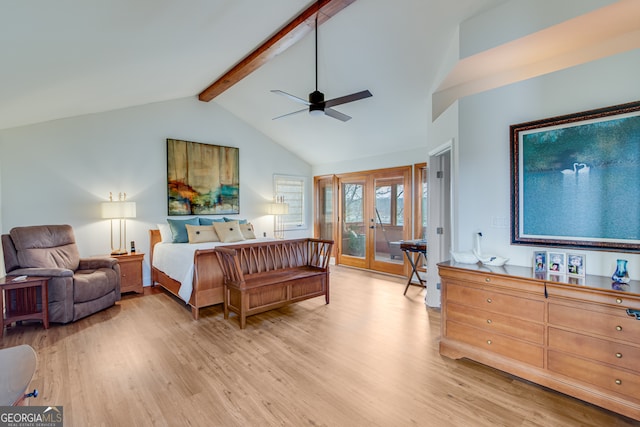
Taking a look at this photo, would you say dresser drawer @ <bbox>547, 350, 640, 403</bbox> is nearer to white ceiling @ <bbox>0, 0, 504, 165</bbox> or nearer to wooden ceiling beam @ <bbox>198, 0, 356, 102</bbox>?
white ceiling @ <bbox>0, 0, 504, 165</bbox>

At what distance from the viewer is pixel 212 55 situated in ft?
12.1

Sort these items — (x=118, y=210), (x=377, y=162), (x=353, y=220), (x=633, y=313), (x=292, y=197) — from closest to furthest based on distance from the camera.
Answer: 1. (x=633, y=313)
2. (x=118, y=210)
3. (x=377, y=162)
4. (x=353, y=220)
5. (x=292, y=197)

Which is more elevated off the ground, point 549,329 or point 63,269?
point 63,269

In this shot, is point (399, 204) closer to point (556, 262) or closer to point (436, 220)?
point (436, 220)

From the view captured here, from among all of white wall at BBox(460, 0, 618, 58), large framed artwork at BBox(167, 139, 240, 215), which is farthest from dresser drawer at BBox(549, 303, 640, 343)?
large framed artwork at BBox(167, 139, 240, 215)

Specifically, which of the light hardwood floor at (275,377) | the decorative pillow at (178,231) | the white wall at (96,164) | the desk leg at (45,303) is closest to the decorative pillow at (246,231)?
the decorative pillow at (178,231)

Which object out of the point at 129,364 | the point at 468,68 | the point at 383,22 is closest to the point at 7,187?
the point at 129,364

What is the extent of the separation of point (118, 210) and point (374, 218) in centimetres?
458

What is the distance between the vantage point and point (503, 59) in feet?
9.16

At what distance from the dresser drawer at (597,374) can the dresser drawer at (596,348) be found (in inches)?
1.5

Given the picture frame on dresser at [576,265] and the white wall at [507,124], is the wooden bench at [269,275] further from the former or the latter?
the picture frame on dresser at [576,265]

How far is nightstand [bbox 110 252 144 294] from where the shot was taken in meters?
4.49

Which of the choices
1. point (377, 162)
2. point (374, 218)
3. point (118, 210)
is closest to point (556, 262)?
point (374, 218)

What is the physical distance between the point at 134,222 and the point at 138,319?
2083 millimetres
